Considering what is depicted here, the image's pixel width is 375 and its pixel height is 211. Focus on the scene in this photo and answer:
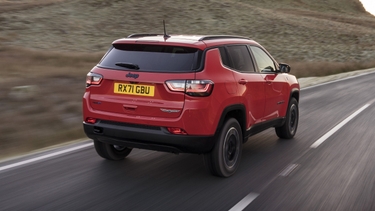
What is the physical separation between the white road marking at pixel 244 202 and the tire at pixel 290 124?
9.97ft

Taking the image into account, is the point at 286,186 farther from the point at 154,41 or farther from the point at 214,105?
the point at 154,41

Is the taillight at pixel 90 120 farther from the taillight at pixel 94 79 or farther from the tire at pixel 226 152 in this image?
the tire at pixel 226 152

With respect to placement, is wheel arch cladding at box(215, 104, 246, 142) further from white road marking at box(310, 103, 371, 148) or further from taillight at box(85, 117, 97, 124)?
white road marking at box(310, 103, 371, 148)

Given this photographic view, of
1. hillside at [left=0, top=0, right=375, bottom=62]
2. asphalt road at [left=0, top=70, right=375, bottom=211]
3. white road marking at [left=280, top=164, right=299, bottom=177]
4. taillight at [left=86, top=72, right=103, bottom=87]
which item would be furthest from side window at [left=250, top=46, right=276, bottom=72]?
hillside at [left=0, top=0, right=375, bottom=62]

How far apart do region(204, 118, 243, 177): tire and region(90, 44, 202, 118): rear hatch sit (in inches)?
28.0

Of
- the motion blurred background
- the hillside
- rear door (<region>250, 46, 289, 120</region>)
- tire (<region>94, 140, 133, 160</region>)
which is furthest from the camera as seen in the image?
the hillside

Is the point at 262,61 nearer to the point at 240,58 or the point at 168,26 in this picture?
the point at 240,58

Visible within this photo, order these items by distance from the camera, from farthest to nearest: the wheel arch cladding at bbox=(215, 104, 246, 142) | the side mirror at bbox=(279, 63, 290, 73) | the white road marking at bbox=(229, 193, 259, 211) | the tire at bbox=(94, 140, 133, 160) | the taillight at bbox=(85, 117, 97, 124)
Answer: the side mirror at bbox=(279, 63, 290, 73), the tire at bbox=(94, 140, 133, 160), the taillight at bbox=(85, 117, 97, 124), the wheel arch cladding at bbox=(215, 104, 246, 142), the white road marking at bbox=(229, 193, 259, 211)

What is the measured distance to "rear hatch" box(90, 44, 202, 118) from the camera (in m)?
5.16

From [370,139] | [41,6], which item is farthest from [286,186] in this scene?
[41,6]

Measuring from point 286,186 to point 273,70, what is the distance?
2223 mm

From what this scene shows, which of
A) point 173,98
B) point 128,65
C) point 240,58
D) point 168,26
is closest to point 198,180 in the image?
point 173,98

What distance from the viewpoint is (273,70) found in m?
7.18

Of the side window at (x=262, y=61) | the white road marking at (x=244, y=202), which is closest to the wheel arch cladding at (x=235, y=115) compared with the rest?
the white road marking at (x=244, y=202)
